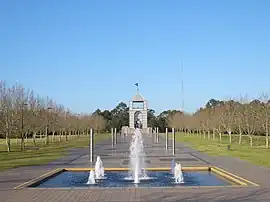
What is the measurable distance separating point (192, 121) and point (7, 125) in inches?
1955

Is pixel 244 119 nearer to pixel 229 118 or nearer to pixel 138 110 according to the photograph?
pixel 229 118

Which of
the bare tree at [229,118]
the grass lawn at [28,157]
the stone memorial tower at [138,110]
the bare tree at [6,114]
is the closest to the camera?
the grass lawn at [28,157]

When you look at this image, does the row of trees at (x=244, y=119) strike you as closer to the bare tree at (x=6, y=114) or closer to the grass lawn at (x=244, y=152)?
the grass lawn at (x=244, y=152)

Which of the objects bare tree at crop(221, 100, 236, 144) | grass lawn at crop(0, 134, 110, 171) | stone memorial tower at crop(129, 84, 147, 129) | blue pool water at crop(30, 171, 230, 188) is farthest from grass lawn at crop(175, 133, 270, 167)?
stone memorial tower at crop(129, 84, 147, 129)

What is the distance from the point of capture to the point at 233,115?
48.5 metres

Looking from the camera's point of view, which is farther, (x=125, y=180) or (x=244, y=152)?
(x=244, y=152)

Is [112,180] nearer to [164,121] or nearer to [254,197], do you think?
[254,197]

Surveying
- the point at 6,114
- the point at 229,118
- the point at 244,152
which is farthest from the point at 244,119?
the point at 6,114

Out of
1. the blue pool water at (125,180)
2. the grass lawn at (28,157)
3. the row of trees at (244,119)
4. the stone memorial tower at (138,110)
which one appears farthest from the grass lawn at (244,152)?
the stone memorial tower at (138,110)

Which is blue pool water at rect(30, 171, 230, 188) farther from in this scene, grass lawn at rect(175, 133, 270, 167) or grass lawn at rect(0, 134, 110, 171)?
grass lawn at rect(175, 133, 270, 167)

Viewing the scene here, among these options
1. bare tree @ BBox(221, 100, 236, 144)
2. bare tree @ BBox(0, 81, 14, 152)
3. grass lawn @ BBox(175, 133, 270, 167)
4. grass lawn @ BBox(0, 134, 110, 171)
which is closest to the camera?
grass lawn @ BBox(0, 134, 110, 171)

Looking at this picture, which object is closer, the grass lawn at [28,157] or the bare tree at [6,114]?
the grass lawn at [28,157]

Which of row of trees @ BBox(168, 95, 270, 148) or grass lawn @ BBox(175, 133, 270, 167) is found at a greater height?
row of trees @ BBox(168, 95, 270, 148)

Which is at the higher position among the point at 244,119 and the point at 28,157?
the point at 244,119
